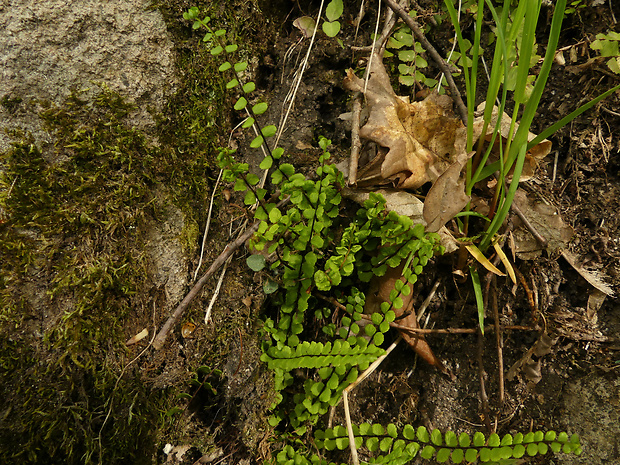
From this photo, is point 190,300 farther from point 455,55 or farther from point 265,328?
point 455,55

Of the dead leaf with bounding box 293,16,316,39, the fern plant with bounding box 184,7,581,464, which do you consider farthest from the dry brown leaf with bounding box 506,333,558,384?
the dead leaf with bounding box 293,16,316,39

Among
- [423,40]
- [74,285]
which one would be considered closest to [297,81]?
[423,40]

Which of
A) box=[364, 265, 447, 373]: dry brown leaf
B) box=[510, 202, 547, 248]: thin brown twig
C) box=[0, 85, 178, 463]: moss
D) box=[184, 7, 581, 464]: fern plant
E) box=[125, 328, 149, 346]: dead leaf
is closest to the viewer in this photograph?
box=[0, 85, 178, 463]: moss

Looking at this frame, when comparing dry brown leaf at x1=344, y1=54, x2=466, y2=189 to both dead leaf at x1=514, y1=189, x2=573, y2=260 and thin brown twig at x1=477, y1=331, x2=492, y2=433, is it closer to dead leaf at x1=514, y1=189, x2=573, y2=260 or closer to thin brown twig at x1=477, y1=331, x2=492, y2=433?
dead leaf at x1=514, y1=189, x2=573, y2=260

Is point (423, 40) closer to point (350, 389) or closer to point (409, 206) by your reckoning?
point (409, 206)

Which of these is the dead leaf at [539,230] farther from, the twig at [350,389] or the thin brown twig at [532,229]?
the twig at [350,389]

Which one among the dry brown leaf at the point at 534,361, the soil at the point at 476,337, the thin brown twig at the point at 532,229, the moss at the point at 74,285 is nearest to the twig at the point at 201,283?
the soil at the point at 476,337
